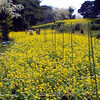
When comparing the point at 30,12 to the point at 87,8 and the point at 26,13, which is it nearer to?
the point at 26,13

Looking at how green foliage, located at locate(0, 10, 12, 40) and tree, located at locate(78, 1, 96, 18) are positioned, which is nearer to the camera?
green foliage, located at locate(0, 10, 12, 40)

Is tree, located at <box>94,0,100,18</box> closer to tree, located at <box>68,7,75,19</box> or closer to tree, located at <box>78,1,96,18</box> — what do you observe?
tree, located at <box>78,1,96,18</box>

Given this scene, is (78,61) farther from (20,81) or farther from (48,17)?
(48,17)

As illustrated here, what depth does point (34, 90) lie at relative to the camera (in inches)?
169

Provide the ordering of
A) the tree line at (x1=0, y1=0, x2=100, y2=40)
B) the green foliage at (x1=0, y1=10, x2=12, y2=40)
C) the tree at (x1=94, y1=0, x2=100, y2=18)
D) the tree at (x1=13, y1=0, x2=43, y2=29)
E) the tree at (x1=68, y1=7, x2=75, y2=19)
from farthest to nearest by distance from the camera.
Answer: the tree at (x1=68, y1=7, x2=75, y2=19)
the tree at (x1=94, y1=0, x2=100, y2=18)
the tree at (x1=13, y1=0, x2=43, y2=29)
the tree line at (x1=0, y1=0, x2=100, y2=40)
the green foliage at (x1=0, y1=10, x2=12, y2=40)

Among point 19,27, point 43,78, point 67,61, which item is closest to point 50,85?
point 43,78

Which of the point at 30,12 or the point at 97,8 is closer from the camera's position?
the point at 30,12

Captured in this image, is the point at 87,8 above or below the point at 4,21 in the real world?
above

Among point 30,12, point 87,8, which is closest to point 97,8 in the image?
point 87,8

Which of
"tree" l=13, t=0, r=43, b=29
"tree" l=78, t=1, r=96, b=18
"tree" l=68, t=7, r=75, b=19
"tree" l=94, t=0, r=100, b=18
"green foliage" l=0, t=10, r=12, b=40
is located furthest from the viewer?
"tree" l=68, t=7, r=75, b=19

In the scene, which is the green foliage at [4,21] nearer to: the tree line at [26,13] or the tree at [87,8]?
the tree line at [26,13]

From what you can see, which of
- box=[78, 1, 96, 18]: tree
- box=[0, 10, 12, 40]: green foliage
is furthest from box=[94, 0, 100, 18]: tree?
box=[0, 10, 12, 40]: green foliage

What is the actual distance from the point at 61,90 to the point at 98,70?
1.85m

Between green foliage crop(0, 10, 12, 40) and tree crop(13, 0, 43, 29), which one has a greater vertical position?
tree crop(13, 0, 43, 29)
